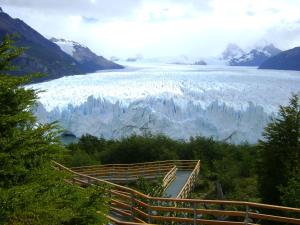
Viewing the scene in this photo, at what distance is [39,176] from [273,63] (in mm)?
128907

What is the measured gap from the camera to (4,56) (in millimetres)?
9242

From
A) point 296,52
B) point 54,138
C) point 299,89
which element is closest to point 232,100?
point 299,89

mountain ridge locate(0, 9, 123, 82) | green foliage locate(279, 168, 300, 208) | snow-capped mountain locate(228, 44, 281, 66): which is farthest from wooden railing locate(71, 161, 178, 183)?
snow-capped mountain locate(228, 44, 281, 66)

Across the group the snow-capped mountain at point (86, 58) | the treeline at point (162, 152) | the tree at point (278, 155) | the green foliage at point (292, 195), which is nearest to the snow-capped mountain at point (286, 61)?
the snow-capped mountain at point (86, 58)

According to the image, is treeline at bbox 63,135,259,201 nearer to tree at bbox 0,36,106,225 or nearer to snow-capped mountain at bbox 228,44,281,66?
tree at bbox 0,36,106,225

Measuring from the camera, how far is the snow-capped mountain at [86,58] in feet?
459

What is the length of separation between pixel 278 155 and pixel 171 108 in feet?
93.8

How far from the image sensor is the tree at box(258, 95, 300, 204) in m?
19.3

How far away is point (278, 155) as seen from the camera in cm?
1969

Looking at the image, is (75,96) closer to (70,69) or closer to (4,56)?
(4,56)

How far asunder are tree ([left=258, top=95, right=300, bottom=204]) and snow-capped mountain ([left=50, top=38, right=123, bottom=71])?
118901mm

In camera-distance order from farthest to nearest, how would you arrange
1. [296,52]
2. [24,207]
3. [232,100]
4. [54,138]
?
[296,52] < [232,100] < [54,138] < [24,207]

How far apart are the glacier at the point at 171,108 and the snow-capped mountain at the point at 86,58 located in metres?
85.2

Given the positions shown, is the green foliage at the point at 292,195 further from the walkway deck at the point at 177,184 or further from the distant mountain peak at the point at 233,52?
the distant mountain peak at the point at 233,52
